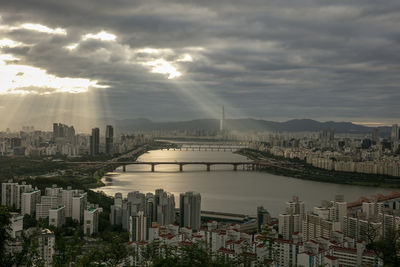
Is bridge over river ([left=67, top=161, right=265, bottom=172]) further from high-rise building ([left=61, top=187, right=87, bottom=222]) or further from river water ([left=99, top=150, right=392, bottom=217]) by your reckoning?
high-rise building ([left=61, top=187, right=87, bottom=222])

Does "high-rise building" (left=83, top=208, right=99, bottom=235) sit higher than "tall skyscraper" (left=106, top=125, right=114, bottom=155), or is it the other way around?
"tall skyscraper" (left=106, top=125, right=114, bottom=155)

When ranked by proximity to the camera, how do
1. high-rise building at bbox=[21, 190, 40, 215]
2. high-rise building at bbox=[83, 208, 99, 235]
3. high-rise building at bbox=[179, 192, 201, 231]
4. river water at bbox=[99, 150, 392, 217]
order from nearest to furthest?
1. high-rise building at bbox=[83, 208, 99, 235]
2. high-rise building at bbox=[179, 192, 201, 231]
3. high-rise building at bbox=[21, 190, 40, 215]
4. river water at bbox=[99, 150, 392, 217]

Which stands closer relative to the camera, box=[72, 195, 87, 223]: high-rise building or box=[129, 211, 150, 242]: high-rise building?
box=[129, 211, 150, 242]: high-rise building

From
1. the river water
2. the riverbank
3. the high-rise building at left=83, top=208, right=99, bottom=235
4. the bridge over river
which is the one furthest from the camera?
the bridge over river

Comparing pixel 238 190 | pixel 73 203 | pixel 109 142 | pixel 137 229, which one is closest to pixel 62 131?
pixel 109 142

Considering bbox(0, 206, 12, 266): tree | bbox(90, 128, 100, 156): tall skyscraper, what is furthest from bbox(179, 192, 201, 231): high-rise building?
bbox(90, 128, 100, 156): tall skyscraper

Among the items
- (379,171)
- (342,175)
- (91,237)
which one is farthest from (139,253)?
(379,171)

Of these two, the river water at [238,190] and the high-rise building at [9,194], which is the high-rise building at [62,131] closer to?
the river water at [238,190]

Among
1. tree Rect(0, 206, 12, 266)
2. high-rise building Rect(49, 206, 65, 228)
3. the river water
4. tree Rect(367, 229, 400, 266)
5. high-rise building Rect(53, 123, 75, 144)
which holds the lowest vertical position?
the river water

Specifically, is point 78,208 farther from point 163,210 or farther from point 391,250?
point 391,250

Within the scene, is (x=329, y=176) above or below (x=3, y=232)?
below

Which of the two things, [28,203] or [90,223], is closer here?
[90,223]

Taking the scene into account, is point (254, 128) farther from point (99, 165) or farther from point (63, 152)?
point (99, 165)

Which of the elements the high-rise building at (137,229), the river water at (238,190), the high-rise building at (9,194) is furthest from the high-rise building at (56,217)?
the river water at (238,190)
